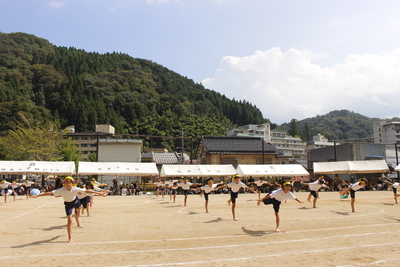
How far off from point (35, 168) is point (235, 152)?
3093cm

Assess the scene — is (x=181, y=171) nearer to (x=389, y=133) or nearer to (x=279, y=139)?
(x=389, y=133)

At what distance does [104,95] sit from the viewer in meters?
141

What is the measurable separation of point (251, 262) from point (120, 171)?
34237 millimetres

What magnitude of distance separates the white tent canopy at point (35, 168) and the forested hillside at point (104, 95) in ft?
167

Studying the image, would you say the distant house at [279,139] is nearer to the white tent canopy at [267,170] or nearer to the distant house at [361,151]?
the distant house at [361,151]

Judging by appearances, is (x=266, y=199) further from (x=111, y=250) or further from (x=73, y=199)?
(x=73, y=199)

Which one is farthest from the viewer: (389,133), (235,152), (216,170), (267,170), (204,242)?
(389,133)

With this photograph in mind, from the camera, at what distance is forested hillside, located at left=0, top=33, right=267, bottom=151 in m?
118

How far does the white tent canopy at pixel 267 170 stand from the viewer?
1704 inches

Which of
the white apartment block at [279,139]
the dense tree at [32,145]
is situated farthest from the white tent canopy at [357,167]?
the white apartment block at [279,139]

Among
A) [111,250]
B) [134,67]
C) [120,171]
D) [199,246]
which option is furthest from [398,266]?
[134,67]

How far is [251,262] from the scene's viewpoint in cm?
781

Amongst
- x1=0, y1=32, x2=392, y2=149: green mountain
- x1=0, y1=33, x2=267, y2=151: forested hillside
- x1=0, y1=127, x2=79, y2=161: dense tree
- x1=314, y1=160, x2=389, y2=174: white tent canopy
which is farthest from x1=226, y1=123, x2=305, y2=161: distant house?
x1=314, y1=160, x2=389, y2=174: white tent canopy

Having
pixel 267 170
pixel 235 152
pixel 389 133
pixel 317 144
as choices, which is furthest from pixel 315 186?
pixel 317 144
